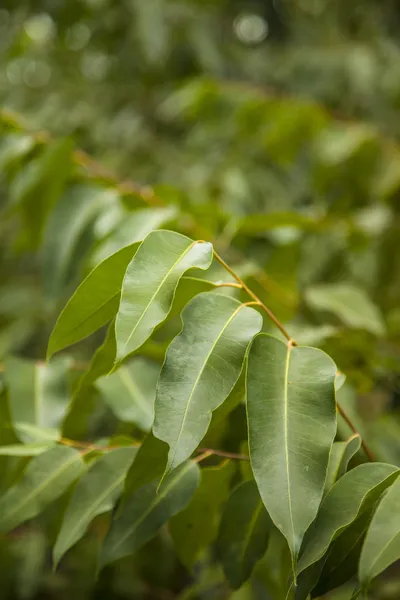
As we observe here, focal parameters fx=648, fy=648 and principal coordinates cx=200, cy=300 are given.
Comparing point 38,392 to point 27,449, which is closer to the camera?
point 27,449

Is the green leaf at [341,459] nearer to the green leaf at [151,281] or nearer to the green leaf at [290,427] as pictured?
the green leaf at [290,427]

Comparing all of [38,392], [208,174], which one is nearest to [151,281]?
[38,392]

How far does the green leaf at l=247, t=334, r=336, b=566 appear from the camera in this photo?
415 millimetres

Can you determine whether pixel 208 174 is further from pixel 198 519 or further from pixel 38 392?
pixel 198 519

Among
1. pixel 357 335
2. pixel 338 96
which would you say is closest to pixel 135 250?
pixel 357 335

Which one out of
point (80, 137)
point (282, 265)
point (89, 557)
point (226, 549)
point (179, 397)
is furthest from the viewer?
point (80, 137)

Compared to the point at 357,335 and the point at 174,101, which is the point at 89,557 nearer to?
the point at 357,335

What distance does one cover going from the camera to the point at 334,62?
1813mm

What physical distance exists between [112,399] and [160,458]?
207 mm

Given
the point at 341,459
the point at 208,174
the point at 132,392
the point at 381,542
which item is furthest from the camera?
the point at 208,174

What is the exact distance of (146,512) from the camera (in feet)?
1.83

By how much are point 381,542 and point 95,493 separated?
0.26 metres

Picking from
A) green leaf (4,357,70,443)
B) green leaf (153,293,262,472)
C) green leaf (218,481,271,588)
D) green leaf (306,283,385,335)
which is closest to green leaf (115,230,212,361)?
green leaf (153,293,262,472)

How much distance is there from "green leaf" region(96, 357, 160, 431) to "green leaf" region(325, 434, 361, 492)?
225mm
